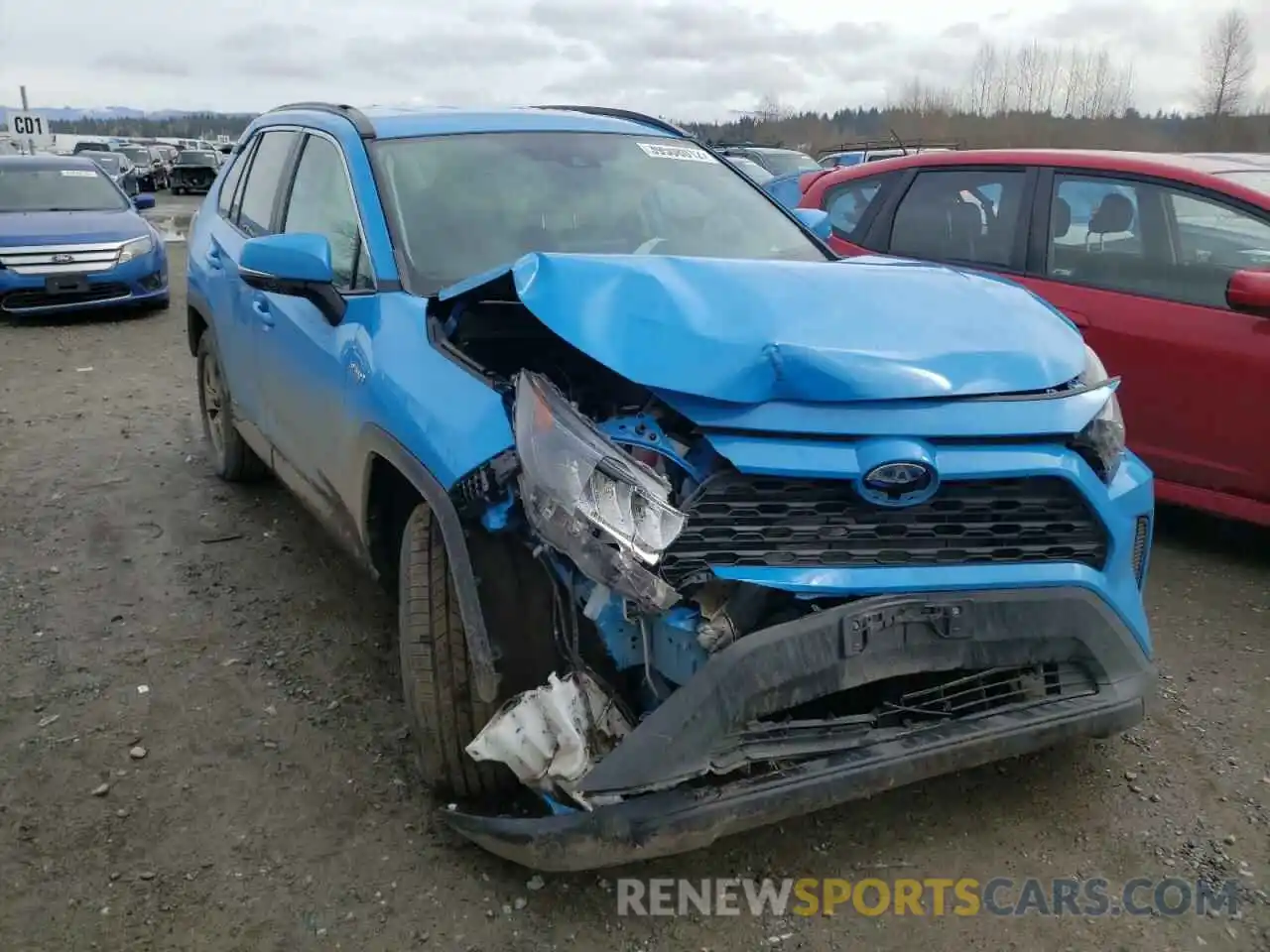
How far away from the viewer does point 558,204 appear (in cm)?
343

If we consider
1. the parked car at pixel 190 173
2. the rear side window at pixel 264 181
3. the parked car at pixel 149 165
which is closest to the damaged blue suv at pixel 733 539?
the rear side window at pixel 264 181

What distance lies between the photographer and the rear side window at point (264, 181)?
165 inches

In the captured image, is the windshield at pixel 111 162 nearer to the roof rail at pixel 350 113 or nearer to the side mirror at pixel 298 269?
the roof rail at pixel 350 113

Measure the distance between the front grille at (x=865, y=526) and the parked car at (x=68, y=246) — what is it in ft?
30.4

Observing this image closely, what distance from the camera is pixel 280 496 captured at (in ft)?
16.6

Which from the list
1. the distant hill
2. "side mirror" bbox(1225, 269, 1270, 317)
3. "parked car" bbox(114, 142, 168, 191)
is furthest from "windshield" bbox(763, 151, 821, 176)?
the distant hill

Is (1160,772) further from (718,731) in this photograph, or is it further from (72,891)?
(72,891)

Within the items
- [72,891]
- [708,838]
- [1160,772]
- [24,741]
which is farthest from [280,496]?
[1160,772]

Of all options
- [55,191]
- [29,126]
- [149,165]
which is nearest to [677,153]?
[55,191]

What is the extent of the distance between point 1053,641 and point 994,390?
22.7 inches

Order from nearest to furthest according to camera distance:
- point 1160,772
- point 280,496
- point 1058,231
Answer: point 1160,772
point 1058,231
point 280,496

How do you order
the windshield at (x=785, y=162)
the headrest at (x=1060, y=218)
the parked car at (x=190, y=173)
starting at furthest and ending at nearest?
the parked car at (x=190, y=173) → the windshield at (x=785, y=162) → the headrest at (x=1060, y=218)

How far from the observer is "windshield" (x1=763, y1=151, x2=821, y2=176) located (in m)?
16.7

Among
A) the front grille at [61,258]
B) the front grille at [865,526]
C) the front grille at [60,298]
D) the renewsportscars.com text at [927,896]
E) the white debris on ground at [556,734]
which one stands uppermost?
the front grille at [865,526]
